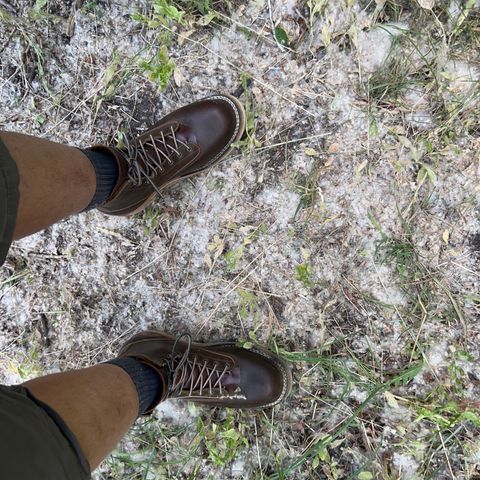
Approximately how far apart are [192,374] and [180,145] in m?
0.87

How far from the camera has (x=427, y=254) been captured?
1.73 meters

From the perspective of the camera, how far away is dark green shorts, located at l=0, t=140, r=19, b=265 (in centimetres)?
123

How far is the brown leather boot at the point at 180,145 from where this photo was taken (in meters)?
1.82

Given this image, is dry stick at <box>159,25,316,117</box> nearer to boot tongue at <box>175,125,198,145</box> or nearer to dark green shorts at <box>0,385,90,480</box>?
boot tongue at <box>175,125,198,145</box>

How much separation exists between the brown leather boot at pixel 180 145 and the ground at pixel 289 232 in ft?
0.24

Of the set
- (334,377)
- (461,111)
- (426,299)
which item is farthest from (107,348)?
(461,111)

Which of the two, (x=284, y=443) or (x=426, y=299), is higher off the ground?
(x=426, y=299)

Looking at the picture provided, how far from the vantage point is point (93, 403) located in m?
1.40

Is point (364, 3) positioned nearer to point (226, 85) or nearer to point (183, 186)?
point (226, 85)

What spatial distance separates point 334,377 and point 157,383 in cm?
66

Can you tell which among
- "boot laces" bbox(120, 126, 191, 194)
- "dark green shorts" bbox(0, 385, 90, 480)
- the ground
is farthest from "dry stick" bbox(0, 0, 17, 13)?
"dark green shorts" bbox(0, 385, 90, 480)

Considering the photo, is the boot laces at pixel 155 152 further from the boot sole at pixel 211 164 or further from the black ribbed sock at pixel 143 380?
the black ribbed sock at pixel 143 380

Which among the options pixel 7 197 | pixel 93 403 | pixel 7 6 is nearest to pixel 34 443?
pixel 93 403

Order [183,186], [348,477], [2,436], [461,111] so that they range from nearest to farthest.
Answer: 1. [2,436]
2. [461,111]
3. [348,477]
4. [183,186]
